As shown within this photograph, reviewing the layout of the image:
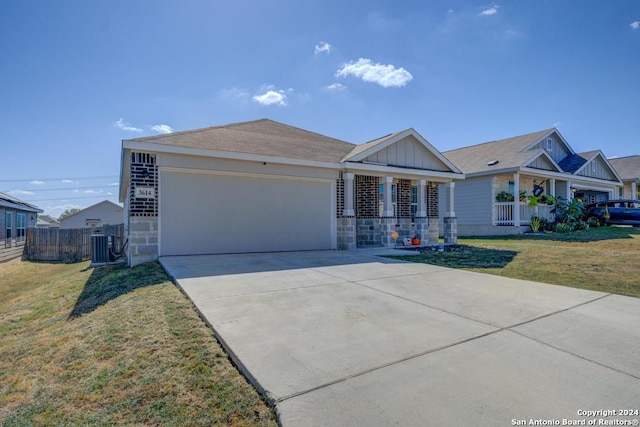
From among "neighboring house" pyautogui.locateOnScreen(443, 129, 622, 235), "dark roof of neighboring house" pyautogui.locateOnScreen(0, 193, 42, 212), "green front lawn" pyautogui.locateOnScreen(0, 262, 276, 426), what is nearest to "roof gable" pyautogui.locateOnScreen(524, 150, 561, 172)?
"neighboring house" pyautogui.locateOnScreen(443, 129, 622, 235)

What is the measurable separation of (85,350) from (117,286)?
2.95m

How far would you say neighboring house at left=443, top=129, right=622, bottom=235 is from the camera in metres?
16.7

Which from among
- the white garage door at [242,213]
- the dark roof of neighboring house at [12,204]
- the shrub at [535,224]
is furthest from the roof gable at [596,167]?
the dark roof of neighboring house at [12,204]

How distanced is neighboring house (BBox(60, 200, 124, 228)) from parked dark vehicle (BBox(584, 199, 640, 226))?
5026 centimetres

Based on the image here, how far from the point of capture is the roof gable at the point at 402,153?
1145cm

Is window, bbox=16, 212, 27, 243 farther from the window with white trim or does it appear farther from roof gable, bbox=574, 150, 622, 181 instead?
roof gable, bbox=574, 150, 622, 181

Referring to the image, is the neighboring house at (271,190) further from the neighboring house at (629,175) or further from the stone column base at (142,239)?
the neighboring house at (629,175)

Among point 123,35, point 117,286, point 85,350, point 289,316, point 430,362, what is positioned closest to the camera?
→ point 430,362

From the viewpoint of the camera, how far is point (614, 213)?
17.9m

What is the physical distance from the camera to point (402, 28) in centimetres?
1082

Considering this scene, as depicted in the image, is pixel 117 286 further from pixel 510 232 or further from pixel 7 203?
pixel 510 232

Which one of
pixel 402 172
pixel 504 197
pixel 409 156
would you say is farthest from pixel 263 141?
pixel 504 197

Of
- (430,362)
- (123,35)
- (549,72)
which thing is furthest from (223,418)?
(549,72)

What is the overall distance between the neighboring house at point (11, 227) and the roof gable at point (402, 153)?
17150 millimetres
